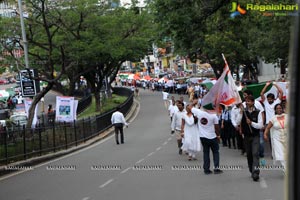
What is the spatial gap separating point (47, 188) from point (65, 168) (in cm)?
411

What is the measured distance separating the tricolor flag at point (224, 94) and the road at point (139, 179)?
162 cm

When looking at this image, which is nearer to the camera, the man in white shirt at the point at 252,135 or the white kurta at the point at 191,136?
the man in white shirt at the point at 252,135

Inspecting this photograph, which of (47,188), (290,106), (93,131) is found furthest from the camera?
(93,131)

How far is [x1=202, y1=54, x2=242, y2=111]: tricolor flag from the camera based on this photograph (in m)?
11.9

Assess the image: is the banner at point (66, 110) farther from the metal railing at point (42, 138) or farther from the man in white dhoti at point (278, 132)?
the man in white dhoti at point (278, 132)

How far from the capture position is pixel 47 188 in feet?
39.1

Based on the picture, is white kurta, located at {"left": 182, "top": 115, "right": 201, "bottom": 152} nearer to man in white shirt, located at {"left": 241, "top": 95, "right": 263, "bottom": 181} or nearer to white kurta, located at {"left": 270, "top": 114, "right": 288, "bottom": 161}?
man in white shirt, located at {"left": 241, "top": 95, "right": 263, "bottom": 181}

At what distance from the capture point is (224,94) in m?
12.1

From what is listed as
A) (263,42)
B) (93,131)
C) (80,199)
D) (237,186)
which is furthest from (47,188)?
(263,42)

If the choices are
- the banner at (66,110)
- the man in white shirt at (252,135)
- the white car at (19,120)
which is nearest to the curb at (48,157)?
the banner at (66,110)

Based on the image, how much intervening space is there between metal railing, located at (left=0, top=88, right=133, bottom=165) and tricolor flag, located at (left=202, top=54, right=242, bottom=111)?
6.63 meters

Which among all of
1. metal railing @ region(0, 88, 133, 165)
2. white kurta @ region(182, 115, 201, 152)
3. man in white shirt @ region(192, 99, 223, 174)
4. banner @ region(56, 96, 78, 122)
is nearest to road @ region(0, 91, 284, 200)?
white kurta @ region(182, 115, 201, 152)

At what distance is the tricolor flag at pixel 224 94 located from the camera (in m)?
11.9

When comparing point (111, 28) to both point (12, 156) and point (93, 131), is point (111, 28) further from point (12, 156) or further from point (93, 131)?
point (12, 156)
